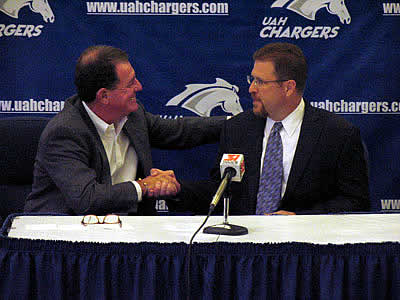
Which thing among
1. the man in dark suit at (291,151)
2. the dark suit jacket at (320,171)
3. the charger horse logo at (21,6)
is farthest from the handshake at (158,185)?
the charger horse logo at (21,6)

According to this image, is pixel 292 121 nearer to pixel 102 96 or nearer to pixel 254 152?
pixel 254 152

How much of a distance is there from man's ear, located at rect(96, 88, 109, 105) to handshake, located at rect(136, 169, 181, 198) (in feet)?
1.43

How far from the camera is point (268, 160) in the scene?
3344mm

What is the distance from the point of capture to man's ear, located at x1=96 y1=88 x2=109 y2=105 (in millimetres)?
3410

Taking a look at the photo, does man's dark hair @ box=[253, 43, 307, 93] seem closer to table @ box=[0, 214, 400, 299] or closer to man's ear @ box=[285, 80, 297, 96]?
Answer: man's ear @ box=[285, 80, 297, 96]

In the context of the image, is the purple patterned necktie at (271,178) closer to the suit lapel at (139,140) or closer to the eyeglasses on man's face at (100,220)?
the suit lapel at (139,140)

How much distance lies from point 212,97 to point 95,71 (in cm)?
96

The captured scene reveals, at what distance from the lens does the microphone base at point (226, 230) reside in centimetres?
235

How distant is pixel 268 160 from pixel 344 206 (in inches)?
17.2

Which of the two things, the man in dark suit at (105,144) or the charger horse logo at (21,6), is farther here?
the charger horse logo at (21,6)

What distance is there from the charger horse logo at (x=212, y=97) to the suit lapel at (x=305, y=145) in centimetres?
82

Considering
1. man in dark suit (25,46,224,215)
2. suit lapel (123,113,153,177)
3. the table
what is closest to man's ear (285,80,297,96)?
man in dark suit (25,46,224,215)

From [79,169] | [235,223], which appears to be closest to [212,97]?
[79,169]

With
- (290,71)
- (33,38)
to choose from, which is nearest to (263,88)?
(290,71)
